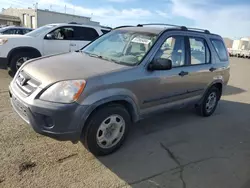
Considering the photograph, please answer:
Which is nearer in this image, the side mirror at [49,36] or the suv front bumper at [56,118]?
the suv front bumper at [56,118]

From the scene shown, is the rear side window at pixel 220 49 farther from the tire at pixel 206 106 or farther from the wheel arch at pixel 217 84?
the tire at pixel 206 106

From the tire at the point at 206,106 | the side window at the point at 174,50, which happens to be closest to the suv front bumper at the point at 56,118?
the side window at the point at 174,50

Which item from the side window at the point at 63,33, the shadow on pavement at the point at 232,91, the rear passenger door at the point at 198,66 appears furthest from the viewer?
the shadow on pavement at the point at 232,91

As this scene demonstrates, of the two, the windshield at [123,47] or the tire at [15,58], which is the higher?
the windshield at [123,47]

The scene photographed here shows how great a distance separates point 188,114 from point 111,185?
328 centimetres

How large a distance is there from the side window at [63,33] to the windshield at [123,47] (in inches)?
157

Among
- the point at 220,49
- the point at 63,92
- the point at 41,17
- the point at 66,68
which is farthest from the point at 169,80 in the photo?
the point at 41,17

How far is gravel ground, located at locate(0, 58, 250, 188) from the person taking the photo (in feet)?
9.61

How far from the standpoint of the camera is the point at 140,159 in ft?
11.4

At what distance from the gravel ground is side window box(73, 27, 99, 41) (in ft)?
14.4

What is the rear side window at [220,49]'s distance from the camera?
5353mm

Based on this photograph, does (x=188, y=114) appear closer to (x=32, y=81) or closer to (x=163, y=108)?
(x=163, y=108)

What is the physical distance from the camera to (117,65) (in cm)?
345

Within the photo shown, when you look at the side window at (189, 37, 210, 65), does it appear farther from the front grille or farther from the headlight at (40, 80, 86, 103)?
the front grille
